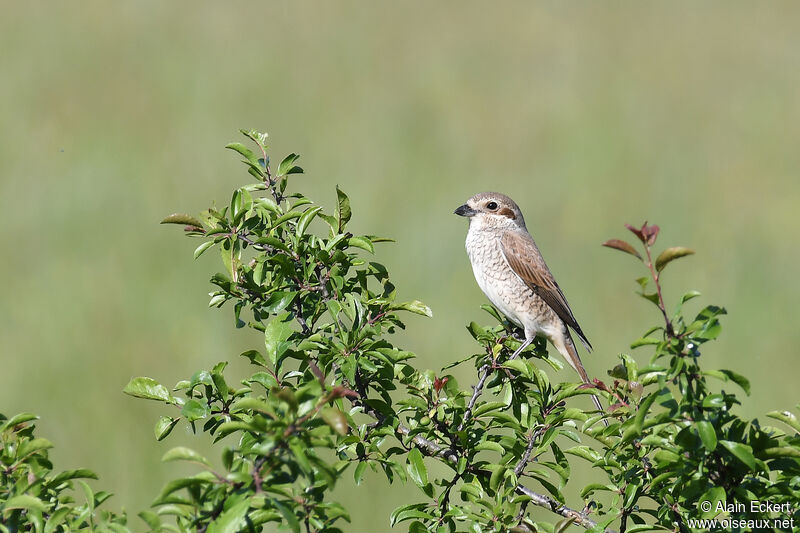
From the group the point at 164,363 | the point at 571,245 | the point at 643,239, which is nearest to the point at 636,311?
the point at 571,245

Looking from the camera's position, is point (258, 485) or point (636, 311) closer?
point (258, 485)

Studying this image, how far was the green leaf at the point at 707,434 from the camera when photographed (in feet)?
7.07

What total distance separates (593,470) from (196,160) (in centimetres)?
576

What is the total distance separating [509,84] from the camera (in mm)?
12727

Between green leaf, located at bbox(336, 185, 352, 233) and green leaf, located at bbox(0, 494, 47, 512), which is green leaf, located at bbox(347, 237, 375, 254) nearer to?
green leaf, located at bbox(336, 185, 352, 233)

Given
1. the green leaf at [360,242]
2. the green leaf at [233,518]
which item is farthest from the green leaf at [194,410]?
the green leaf at [233,518]

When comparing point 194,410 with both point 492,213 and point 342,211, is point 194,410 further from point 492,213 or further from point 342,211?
point 492,213

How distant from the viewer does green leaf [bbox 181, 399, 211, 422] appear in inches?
109

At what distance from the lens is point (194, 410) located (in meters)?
2.79

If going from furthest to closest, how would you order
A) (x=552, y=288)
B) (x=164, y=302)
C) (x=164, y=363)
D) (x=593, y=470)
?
(x=164, y=302) < (x=164, y=363) < (x=593, y=470) < (x=552, y=288)

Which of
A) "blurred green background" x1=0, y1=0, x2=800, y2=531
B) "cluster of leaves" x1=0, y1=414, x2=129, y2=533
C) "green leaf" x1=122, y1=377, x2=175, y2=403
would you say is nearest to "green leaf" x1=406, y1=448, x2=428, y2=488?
"green leaf" x1=122, y1=377, x2=175, y2=403

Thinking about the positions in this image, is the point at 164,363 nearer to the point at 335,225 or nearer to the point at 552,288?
the point at 552,288

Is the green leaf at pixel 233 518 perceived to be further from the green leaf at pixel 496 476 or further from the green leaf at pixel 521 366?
the green leaf at pixel 521 366

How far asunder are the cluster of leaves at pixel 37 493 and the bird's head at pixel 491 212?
3.70 metres
